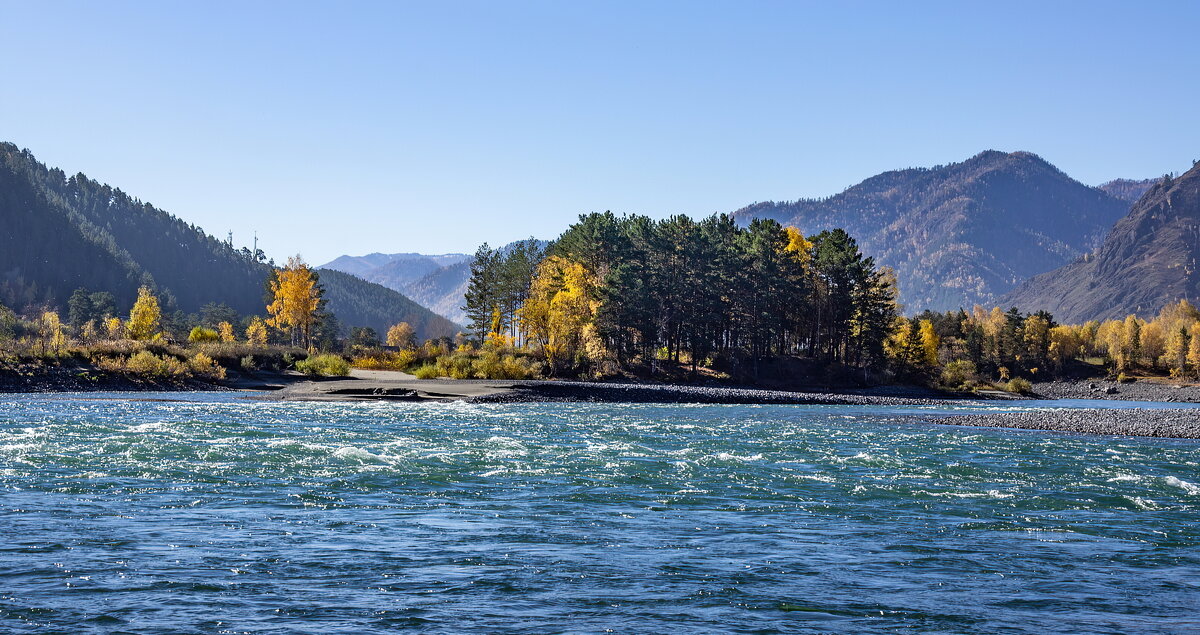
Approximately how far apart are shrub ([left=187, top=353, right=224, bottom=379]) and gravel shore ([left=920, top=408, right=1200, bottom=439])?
162 feet

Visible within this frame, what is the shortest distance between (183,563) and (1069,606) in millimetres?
11711

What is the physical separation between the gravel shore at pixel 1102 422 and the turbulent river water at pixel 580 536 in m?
8.99

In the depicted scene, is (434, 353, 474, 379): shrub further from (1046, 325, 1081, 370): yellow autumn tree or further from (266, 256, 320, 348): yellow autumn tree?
(1046, 325, 1081, 370): yellow autumn tree

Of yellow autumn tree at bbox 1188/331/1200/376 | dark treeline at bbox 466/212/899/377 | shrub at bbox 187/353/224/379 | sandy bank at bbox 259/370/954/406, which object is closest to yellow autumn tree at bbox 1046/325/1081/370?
yellow autumn tree at bbox 1188/331/1200/376

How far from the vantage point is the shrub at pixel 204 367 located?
2633 inches

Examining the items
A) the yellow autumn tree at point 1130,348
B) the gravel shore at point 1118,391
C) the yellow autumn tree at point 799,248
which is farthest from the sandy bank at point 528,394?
the yellow autumn tree at point 1130,348

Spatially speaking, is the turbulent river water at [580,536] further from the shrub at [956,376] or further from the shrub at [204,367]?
the shrub at [956,376]

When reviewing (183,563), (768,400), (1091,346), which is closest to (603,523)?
(183,563)

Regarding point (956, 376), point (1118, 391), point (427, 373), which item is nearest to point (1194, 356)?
point (1118, 391)

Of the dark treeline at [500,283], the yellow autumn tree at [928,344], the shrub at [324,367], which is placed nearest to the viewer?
the shrub at [324,367]

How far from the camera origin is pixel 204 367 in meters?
67.8

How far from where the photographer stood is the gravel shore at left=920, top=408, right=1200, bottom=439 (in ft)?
127

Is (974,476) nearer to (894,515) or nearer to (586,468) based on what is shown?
(894,515)

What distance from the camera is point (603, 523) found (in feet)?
54.4
